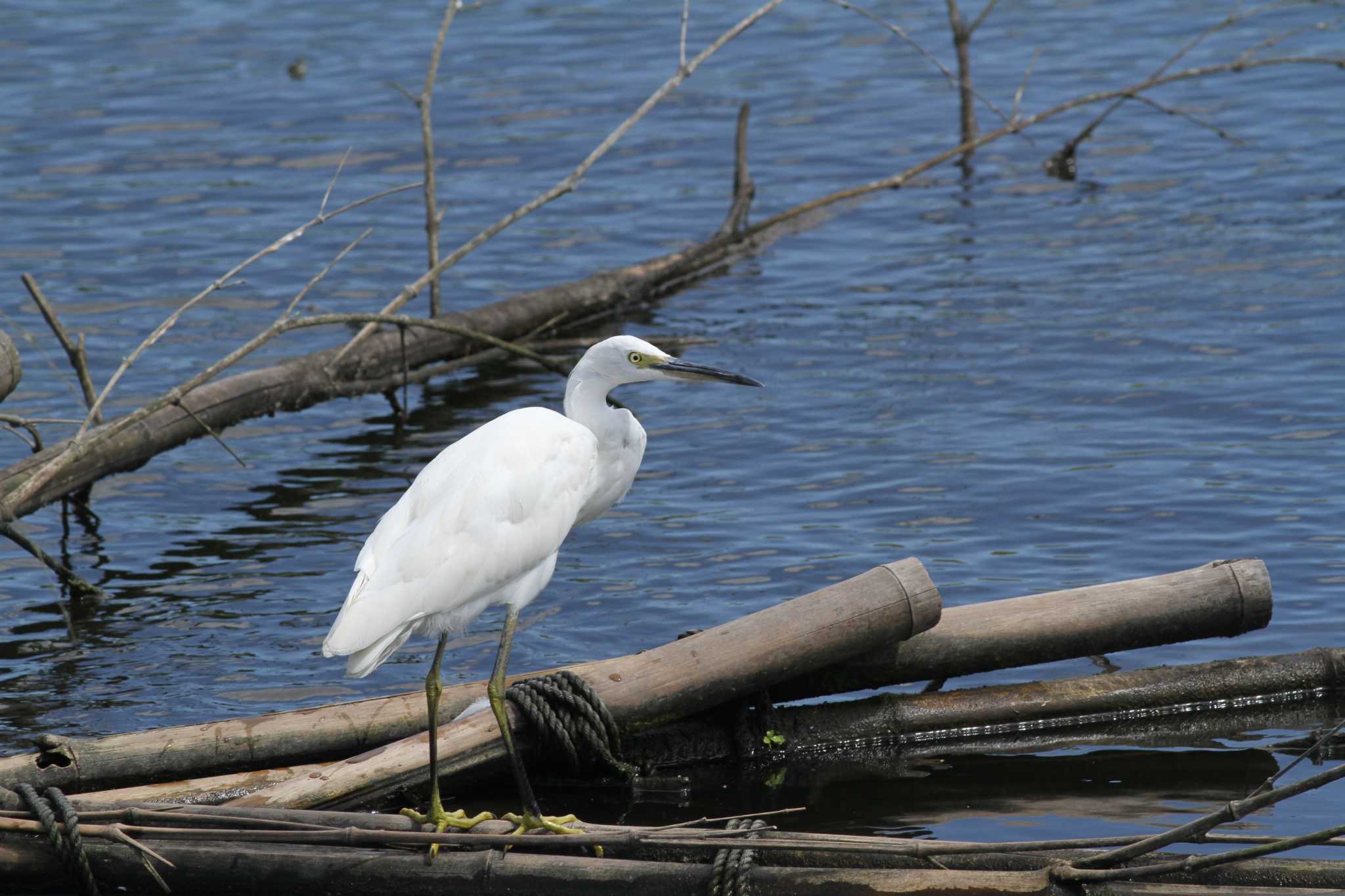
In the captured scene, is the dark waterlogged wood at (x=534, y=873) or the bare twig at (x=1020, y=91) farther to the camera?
the bare twig at (x=1020, y=91)

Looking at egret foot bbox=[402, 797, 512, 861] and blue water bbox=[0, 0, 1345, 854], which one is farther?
blue water bbox=[0, 0, 1345, 854]

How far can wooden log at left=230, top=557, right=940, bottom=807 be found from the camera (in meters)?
5.54

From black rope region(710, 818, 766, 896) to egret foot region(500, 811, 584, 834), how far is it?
652 millimetres

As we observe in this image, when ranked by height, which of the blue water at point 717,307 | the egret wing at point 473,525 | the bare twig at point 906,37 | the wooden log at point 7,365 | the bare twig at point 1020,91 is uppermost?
the bare twig at point 906,37

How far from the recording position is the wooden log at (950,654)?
552 cm

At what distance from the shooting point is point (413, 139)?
643 inches

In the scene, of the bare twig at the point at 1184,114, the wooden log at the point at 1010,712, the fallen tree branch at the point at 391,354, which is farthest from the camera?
the bare twig at the point at 1184,114

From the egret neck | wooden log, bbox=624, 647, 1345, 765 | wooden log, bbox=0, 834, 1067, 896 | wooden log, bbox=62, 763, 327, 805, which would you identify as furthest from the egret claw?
the egret neck

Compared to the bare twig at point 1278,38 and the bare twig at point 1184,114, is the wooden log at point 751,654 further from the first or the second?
the bare twig at point 1278,38

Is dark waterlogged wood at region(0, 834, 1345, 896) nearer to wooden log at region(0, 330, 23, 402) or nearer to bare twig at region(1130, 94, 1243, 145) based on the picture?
wooden log at region(0, 330, 23, 402)

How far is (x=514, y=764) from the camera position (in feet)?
17.7

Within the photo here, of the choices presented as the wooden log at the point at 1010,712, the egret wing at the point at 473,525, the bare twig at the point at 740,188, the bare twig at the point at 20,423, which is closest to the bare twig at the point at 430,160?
the bare twig at the point at 20,423

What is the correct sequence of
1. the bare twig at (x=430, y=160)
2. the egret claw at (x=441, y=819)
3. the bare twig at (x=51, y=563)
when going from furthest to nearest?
the bare twig at (x=430, y=160) → the bare twig at (x=51, y=563) → the egret claw at (x=441, y=819)

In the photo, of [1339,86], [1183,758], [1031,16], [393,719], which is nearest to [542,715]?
[393,719]
